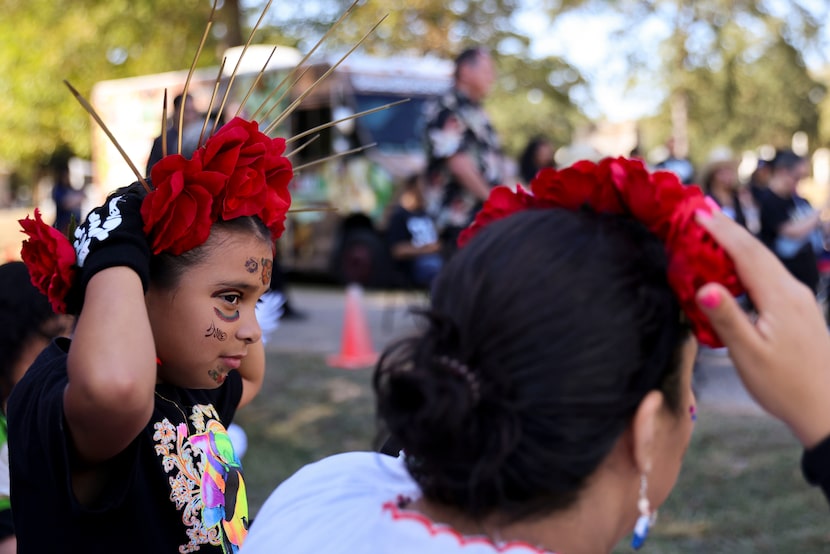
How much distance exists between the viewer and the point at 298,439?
5.17 meters

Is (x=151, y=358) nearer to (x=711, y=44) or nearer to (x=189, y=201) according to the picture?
(x=189, y=201)

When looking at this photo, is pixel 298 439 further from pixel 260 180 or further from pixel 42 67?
pixel 42 67

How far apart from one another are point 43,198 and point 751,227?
35220 millimetres

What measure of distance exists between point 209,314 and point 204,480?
0.33 m

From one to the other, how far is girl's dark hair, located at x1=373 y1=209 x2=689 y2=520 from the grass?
9.05ft

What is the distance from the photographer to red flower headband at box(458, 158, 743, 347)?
113 centimetres

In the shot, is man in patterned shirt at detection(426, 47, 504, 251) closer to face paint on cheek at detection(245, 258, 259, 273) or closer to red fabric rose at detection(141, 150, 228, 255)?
face paint on cheek at detection(245, 258, 259, 273)

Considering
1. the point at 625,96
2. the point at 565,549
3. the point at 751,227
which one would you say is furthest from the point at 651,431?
the point at 625,96

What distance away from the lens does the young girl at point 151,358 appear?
1553 millimetres

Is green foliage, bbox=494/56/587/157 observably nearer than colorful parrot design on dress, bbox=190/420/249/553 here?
No

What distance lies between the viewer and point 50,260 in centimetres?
171

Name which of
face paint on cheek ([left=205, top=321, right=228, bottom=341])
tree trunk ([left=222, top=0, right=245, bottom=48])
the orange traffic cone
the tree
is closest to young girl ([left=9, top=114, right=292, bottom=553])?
face paint on cheek ([left=205, top=321, right=228, bottom=341])

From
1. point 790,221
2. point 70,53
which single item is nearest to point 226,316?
point 790,221

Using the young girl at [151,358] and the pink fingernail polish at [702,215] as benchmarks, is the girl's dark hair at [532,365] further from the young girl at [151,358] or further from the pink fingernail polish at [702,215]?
the young girl at [151,358]
